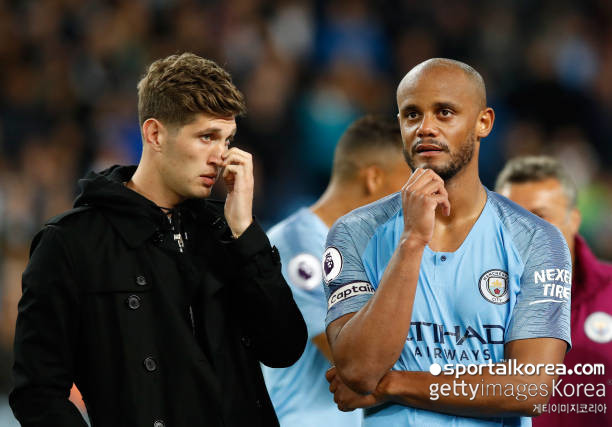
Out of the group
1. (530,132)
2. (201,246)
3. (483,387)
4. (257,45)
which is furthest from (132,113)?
(483,387)

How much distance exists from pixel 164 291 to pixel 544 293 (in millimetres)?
1424

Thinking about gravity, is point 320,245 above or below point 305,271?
above

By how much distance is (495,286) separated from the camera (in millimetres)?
3355

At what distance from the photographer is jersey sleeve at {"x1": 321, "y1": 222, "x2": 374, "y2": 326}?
339 cm

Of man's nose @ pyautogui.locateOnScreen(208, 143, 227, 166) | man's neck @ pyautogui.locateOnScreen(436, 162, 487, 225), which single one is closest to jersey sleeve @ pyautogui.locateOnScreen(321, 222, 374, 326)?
man's neck @ pyautogui.locateOnScreen(436, 162, 487, 225)

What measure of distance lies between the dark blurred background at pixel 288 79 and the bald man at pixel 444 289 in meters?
4.89

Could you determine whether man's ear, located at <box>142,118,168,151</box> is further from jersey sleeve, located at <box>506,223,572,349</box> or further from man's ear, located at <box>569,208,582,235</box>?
man's ear, located at <box>569,208,582,235</box>

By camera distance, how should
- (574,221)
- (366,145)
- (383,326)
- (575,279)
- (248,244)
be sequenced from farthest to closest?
(366,145), (574,221), (575,279), (248,244), (383,326)

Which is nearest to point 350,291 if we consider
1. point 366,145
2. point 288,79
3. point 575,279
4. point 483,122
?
point 483,122

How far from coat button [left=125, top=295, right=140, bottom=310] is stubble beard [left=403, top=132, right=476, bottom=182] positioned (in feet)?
3.88

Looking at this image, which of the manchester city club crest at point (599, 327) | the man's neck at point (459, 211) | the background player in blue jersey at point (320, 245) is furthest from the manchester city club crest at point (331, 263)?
the manchester city club crest at point (599, 327)

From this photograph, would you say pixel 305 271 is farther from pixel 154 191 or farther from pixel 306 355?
pixel 154 191

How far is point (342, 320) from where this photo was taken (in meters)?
3.38

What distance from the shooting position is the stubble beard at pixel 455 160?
3488 mm
